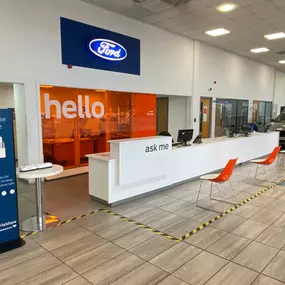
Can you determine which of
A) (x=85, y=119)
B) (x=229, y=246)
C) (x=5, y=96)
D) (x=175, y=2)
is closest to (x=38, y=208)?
(x=229, y=246)

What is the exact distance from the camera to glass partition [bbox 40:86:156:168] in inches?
240

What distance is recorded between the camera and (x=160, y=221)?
148 inches

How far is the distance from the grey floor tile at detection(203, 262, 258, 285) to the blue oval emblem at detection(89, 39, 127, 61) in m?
5.28

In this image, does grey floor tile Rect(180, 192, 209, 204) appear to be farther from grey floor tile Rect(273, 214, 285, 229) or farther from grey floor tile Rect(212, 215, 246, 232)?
grey floor tile Rect(273, 214, 285, 229)

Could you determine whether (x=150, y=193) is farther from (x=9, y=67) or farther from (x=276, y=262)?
(x=9, y=67)

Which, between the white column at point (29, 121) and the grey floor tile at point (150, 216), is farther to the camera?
the white column at point (29, 121)

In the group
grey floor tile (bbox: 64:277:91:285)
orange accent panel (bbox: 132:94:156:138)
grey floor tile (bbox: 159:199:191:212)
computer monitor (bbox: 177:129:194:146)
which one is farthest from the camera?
orange accent panel (bbox: 132:94:156:138)

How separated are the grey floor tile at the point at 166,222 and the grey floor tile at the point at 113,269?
782 millimetres

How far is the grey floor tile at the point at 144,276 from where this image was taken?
7.93 feet

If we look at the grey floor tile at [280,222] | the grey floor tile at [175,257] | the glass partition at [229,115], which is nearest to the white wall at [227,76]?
the glass partition at [229,115]

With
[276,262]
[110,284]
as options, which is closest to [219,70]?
[276,262]

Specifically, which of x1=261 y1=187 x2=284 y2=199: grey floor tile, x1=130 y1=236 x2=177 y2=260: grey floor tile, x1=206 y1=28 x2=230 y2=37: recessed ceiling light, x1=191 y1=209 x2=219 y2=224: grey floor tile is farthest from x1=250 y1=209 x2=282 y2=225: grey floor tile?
x1=206 y1=28 x2=230 y2=37: recessed ceiling light

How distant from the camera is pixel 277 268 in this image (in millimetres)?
2646

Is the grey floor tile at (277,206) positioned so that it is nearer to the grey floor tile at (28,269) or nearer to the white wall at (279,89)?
the grey floor tile at (28,269)
